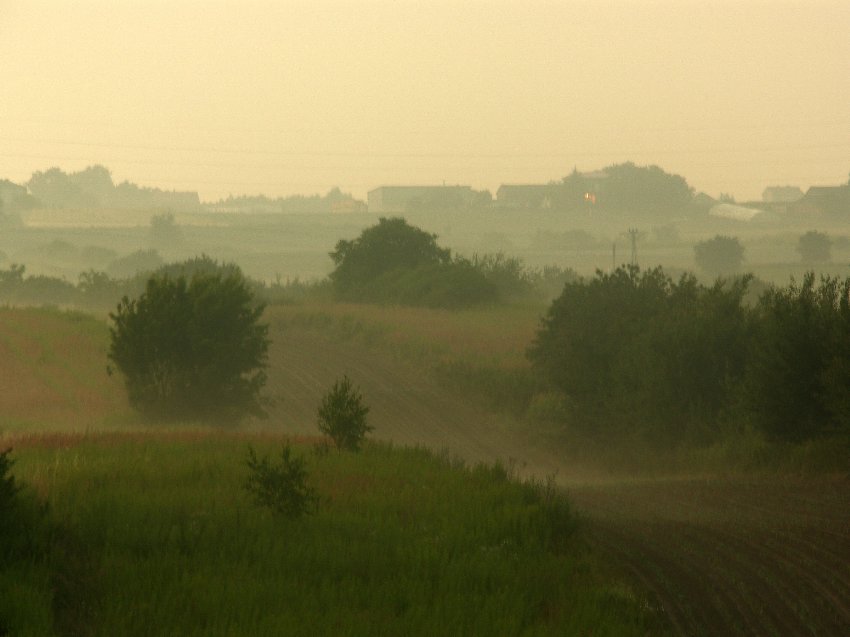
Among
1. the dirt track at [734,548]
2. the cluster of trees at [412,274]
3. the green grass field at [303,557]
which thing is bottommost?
the dirt track at [734,548]

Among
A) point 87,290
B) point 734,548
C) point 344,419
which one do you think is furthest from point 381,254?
point 734,548

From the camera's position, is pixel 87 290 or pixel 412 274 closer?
pixel 412 274

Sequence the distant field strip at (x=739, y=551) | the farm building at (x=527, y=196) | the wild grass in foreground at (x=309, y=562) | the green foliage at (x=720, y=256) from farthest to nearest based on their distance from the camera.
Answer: the farm building at (x=527, y=196) → the green foliage at (x=720, y=256) → the distant field strip at (x=739, y=551) → the wild grass in foreground at (x=309, y=562)

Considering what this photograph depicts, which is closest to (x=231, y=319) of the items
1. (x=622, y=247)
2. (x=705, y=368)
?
(x=705, y=368)

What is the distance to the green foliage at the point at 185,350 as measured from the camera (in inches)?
1359

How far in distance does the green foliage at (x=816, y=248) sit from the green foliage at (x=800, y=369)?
82234 mm

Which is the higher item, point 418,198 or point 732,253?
point 418,198

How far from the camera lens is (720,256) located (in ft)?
352

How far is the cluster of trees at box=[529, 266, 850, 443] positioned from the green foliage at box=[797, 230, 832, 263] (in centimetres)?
7010

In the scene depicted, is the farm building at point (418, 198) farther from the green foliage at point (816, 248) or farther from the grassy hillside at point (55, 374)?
the grassy hillside at point (55, 374)

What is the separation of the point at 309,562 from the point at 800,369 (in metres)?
16.7

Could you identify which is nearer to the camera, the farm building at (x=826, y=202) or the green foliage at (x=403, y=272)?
the green foliage at (x=403, y=272)

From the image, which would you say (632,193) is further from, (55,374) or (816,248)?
(55,374)

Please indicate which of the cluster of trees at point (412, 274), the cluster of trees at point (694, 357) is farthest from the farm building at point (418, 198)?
the cluster of trees at point (694, 357)
